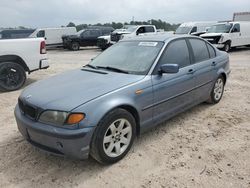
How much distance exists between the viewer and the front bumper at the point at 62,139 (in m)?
3.00

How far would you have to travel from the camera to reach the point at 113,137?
3.42 metres

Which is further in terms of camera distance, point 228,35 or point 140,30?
point 140,30

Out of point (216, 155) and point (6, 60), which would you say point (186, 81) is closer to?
point (216, 155)

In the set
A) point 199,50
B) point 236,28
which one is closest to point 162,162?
point 199,50

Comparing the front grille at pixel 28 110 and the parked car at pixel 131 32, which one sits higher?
the parked car at pixel 131 32

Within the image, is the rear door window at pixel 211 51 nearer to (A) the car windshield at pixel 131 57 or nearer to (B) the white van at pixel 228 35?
(A) the car windshield at pixel 131 57

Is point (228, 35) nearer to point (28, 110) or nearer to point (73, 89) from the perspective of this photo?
point (73, 89)

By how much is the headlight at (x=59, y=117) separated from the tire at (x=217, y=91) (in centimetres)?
A: 337

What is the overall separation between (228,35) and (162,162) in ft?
49.6

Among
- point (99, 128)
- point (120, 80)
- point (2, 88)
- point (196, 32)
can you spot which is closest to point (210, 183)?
point (99, 128)

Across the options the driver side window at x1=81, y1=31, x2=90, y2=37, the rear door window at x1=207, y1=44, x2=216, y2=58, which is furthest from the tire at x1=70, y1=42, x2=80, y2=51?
the rear door window at x1=207, y1=44, x2=216, y2=58

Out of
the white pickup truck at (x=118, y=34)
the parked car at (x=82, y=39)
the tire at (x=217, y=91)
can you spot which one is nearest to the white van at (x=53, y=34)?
the parked car at (x=82, y=39)

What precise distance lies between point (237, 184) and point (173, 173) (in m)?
0.72

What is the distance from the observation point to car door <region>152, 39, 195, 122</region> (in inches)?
155
